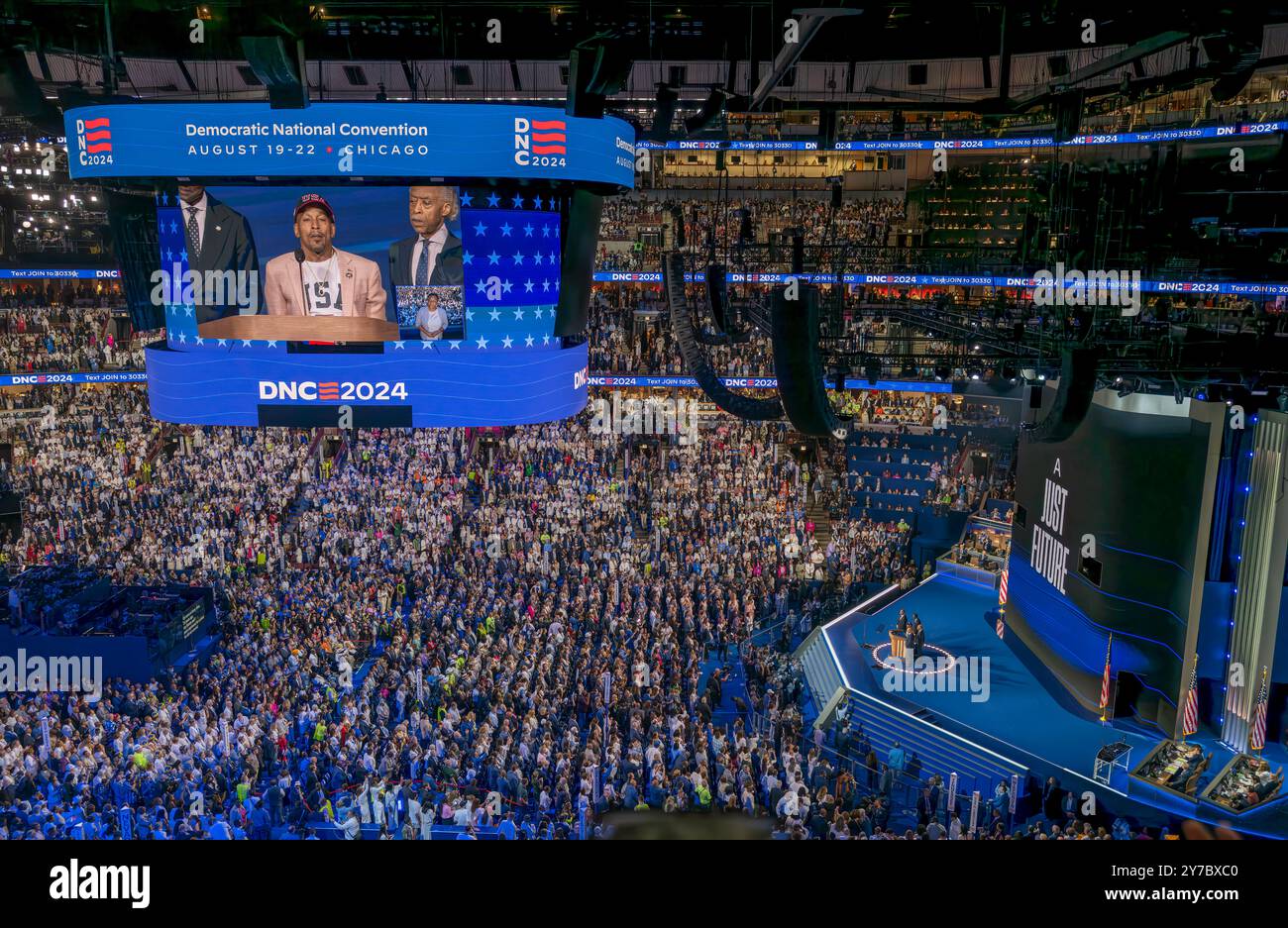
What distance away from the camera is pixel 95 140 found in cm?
1127

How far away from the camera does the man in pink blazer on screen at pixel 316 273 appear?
12.3 m

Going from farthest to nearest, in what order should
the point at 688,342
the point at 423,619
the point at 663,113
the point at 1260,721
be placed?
the point at 423,619, the point at 1260,721, the point at 663,113, the point at 688,342

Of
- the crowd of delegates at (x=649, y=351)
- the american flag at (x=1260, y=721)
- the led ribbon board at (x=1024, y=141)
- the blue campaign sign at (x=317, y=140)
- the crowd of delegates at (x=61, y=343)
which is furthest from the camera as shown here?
the crowd of delegates at (x=649, y=351)

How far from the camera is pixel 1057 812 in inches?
468

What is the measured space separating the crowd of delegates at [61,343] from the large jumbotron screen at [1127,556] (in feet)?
78.3

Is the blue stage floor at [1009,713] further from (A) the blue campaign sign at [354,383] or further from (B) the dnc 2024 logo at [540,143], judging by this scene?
(B) the dnc 2024 logo at [540,143]

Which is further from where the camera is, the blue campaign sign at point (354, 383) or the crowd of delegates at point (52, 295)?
the crowd of delegates at point (52, 295)

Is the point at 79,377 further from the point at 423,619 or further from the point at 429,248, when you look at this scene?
the point at 429,248

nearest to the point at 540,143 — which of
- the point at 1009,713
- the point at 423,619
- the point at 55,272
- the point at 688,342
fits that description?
the point at 688,342

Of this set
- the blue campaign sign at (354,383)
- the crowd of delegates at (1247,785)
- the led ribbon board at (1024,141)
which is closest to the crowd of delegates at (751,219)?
the led ribbon board at (1024,141)

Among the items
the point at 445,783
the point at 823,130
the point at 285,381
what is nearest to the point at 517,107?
the point at 285,381

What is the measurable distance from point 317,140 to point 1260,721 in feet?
47.9

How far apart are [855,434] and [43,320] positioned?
24.6 meters
